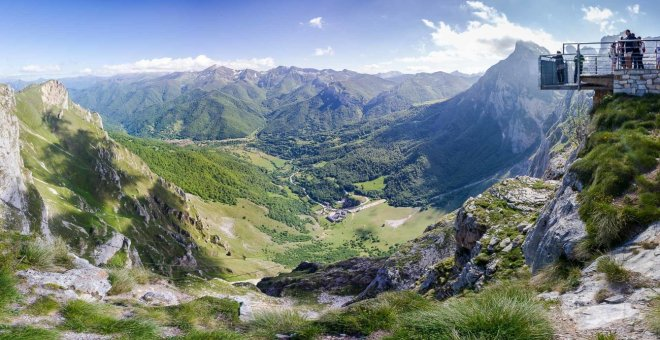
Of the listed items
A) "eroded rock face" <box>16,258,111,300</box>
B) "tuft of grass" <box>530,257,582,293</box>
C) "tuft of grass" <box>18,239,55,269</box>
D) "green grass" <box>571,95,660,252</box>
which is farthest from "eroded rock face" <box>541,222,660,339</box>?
"tuft of grass" <box>18,239,55,269</box>

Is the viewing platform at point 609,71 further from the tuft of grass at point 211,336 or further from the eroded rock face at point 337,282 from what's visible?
the eroded rock face at point 337,282

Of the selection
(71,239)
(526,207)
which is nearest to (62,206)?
(71,239)

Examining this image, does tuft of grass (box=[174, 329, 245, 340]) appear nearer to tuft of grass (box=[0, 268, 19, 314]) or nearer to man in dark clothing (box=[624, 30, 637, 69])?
tuft of grass (box=[0, 268, 19, 314])

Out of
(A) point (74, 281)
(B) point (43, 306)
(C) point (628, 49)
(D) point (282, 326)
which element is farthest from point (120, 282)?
(C) point (628, 49)

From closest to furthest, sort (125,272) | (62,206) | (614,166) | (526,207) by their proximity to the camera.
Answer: (614,166)
(125,272)
(526,207)
(62,206)

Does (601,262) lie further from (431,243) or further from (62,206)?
(62,206)
